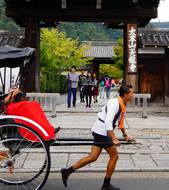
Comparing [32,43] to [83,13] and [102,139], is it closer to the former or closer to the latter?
[83,13]

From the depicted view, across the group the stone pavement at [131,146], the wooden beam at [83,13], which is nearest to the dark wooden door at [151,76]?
the stone pavement at [131,146]

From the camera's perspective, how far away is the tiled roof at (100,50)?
177 feet

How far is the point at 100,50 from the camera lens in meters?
58.2

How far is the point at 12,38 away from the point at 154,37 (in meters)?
6.09

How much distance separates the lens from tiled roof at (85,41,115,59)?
54.0m

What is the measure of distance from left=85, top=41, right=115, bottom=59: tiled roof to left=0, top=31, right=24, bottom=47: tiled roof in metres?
32.5

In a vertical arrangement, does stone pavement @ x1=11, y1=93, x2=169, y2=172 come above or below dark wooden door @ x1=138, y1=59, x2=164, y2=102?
below

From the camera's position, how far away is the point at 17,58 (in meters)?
6.88

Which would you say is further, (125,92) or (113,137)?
(125,92)

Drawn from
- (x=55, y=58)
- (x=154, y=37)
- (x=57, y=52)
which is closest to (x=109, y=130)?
(x=154, y=37)

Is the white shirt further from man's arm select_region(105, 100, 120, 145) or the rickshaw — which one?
the rickshaw

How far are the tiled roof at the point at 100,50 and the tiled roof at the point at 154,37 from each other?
30.9m

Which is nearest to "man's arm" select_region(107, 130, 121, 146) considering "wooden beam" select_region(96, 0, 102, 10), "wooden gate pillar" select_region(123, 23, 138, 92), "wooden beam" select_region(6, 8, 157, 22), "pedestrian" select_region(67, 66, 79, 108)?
"wooden beam" select_region(96, 0, 102, 10)

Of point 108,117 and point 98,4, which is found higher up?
point 98,4
